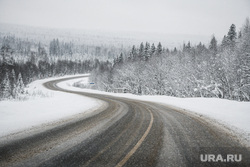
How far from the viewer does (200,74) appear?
2533cm

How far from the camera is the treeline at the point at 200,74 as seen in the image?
1848cm

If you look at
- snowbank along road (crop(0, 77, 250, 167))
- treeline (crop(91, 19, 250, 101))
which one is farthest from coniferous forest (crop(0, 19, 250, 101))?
snowbank along road (crop(0, 77, 250, 167))

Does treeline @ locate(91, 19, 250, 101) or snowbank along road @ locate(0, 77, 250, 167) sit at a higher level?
treeline @ locate(91, 19, 250, 101)

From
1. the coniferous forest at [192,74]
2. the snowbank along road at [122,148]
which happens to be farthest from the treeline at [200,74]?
the snowbank along road at [122,148]

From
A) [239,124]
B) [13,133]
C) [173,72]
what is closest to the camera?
[13,133]

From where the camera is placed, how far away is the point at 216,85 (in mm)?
20047

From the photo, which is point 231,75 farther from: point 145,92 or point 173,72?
point 145,92

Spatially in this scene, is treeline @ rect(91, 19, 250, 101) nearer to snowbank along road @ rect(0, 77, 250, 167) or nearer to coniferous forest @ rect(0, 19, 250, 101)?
coniferous forest @ rect(0, 19, 250, 101)

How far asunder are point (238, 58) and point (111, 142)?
23.0 meters

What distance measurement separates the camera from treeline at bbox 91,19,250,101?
18.5 meters

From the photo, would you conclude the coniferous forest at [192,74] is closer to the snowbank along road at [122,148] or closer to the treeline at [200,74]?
the treeline at [200,74]

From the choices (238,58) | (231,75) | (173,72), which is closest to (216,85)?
(231,75)

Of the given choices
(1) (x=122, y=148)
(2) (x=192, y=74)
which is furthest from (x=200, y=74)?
(1) (x=122, y=148)

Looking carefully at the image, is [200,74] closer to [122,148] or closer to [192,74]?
[192,74]
